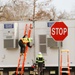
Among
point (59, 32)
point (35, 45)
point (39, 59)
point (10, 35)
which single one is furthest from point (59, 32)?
point (10, 35)

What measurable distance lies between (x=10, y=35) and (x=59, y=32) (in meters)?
5.83

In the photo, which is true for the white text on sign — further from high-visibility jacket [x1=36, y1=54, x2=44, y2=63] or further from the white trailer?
the white trailer

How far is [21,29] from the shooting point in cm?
1409

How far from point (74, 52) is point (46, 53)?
4.25 ft

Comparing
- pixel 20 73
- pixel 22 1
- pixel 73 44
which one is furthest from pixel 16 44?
pixel 22 1

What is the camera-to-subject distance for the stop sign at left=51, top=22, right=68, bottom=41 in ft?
28.1

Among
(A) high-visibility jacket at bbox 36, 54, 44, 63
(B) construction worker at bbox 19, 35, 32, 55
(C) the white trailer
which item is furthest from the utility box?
(A) high-visibility jacket at bbox 36, 54, 44, 63

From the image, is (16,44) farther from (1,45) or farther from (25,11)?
(25,11)

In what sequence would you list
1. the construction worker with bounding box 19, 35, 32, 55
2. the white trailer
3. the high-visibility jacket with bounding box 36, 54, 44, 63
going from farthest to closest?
the white trailer < the construction worker with bounding box 19, 35, 32, 55 < the high-visibility jacket with bounding box 36, 54, 44, 63

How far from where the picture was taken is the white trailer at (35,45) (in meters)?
13.7

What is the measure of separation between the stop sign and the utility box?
5526 mm

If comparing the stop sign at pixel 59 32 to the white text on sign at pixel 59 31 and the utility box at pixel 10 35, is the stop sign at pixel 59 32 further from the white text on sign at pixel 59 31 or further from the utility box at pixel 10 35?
the utility box at pixel 10 35

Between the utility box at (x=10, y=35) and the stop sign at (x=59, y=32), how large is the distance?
5.53 meters

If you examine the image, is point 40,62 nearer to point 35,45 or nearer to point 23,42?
point 35,45
